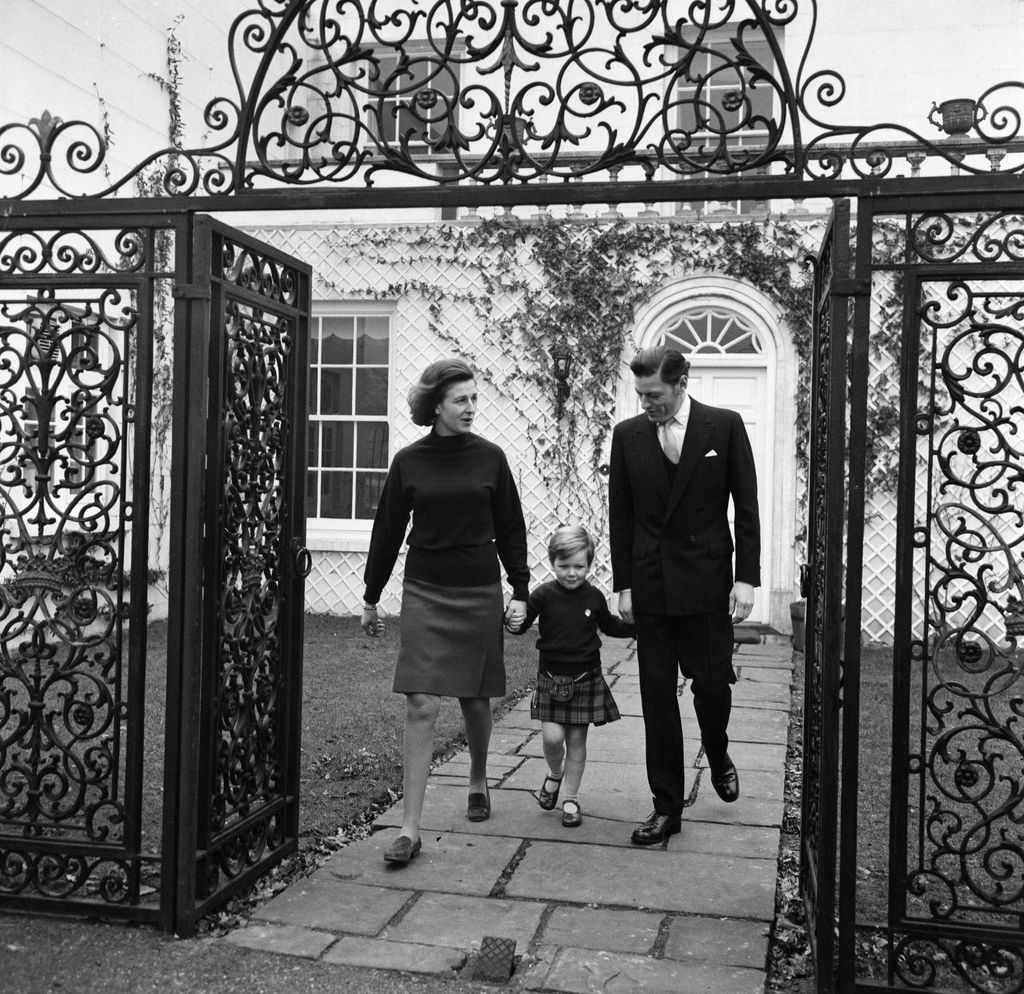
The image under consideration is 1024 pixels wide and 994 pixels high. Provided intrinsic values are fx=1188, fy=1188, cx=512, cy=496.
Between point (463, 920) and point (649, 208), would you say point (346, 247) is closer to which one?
point (649, 208)

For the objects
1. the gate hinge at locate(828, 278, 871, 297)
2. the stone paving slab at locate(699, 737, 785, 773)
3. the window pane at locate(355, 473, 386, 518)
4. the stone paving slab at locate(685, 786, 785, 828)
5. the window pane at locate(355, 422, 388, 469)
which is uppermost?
the gate hinge at locate(828, 278, 871, 297)

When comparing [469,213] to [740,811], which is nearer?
[740,811]

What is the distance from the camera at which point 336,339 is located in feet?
37.5

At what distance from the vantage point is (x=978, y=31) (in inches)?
426

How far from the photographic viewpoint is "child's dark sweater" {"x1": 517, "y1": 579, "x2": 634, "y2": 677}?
486 cm

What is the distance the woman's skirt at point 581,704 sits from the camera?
4.83 metres

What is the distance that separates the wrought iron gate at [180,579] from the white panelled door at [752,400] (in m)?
6.70

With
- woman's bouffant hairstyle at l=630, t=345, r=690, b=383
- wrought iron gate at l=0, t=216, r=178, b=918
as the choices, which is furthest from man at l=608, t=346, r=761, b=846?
wrought iron gate at l=0, t=216, r=178, b=918

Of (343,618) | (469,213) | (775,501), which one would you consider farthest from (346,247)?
(775,501)

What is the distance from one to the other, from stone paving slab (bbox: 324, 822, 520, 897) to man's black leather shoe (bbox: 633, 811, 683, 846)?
47 cm

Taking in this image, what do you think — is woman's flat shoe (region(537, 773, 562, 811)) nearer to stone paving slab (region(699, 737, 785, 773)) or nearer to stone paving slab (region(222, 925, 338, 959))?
stone paving slab (region(699, 737, 785, 773))

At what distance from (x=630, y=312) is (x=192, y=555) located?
24.4 feet

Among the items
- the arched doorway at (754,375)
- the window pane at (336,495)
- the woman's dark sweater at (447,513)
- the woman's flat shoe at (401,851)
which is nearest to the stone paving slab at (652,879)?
the woman's flat shoe at (401,851)

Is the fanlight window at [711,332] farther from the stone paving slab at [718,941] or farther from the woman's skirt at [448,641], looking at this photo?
the stone paving slab at [718,941]
